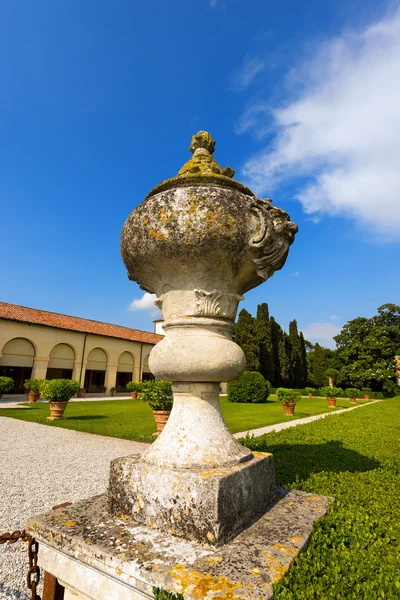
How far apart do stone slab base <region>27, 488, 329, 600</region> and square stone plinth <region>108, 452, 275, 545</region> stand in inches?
2.1

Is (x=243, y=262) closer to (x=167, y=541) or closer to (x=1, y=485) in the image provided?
(x=167, y=541)

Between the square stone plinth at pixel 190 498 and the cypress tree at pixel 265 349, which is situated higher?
the cypress tree at pixel 265 349

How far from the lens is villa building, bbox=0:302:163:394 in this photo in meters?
24.0

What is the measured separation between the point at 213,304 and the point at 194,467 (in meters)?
1.05

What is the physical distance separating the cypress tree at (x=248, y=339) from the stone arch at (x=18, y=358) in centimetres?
2036

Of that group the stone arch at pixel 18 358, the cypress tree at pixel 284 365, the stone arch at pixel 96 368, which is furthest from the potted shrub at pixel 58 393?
the cypress tree at pixel 284 365

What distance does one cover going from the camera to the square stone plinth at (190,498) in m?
1.74

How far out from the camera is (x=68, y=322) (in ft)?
93.1

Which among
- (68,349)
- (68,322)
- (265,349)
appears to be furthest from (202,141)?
(265,349)

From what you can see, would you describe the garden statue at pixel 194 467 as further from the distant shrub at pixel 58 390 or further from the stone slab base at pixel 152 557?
the distant shrub at pixel 58 390

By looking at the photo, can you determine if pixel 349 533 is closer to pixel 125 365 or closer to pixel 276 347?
pixel 125 365

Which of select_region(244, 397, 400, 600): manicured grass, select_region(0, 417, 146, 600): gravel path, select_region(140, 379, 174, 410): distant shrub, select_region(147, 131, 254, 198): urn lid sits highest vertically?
select_region(147, 131, 254, 198): urn lid

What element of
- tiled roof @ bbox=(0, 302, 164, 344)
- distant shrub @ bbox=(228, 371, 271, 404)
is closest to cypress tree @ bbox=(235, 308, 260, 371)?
tiled roof @ bbox=(0, 302, 164, 344)

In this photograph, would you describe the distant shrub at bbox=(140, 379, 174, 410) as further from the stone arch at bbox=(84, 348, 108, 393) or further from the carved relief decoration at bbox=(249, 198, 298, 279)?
the stone arch at bbox=(84, 348, 108, 393)
